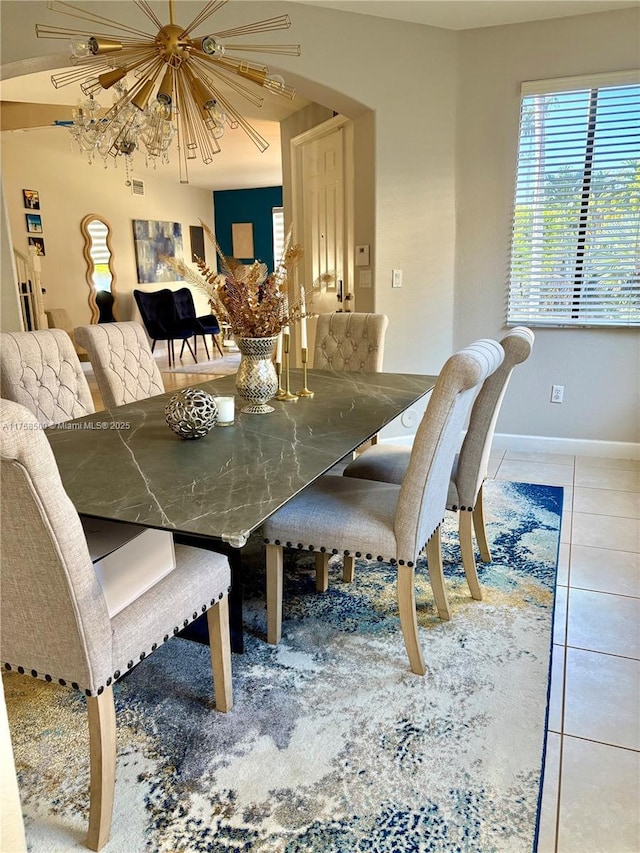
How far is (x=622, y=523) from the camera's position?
301 cm

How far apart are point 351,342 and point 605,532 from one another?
1.61m

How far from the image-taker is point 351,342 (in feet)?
11.0

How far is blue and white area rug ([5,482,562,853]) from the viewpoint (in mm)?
1373

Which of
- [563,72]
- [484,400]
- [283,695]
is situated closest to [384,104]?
[563,72]

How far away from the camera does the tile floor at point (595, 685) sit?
140 cm

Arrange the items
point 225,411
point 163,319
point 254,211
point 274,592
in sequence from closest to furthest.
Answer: point 274,592 → point 225,411 → point 163,319 → point 254,211

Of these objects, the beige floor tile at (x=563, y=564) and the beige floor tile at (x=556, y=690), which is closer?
the beige floor tile at (x=556, y=690)

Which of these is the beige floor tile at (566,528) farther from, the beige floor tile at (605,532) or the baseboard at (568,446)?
the baseboard at (568,446)

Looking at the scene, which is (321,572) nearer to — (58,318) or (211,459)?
(211,459)

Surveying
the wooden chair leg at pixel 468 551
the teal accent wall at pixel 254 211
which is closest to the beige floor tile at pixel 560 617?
the wooden chair leg at pixel 468 551

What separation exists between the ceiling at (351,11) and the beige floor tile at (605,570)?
3.01 metres

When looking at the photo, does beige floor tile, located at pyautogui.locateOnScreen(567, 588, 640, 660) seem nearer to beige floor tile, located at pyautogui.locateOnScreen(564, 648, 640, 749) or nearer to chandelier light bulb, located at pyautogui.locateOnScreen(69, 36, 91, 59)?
beige floor tile, located at pyautogui.locateOnScreen(564, 648, 640, 749)

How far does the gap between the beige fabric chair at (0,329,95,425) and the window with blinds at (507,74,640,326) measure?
2.87 m

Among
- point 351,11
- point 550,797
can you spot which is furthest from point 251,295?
point 351,11
